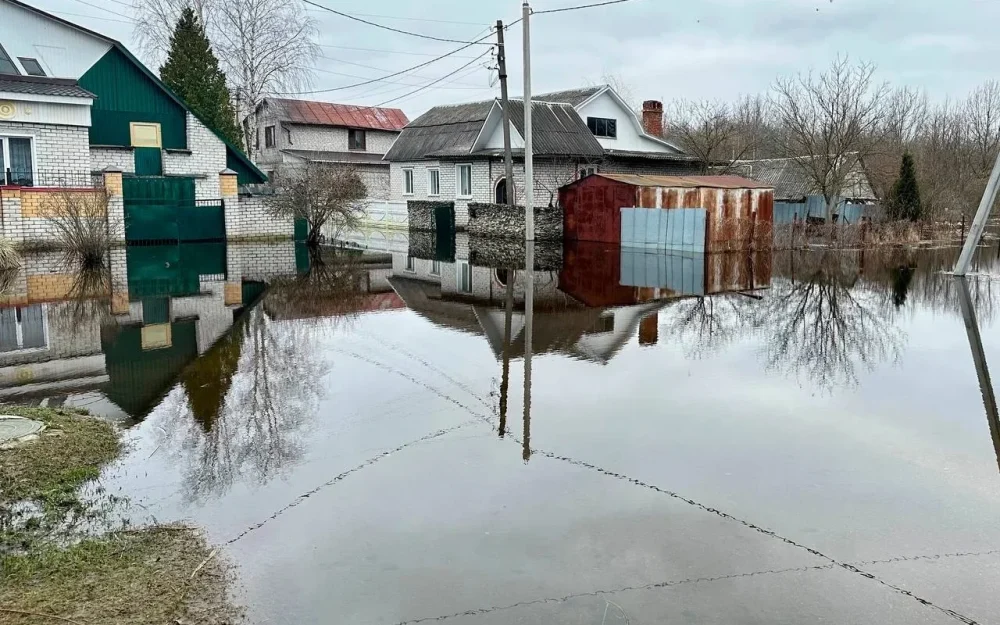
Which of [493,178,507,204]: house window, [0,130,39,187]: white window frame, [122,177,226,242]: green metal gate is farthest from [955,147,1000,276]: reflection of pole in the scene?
[0,130,39,187]: white window frame

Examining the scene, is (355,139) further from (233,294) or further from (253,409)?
(253,409)

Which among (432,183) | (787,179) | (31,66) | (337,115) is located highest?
(337,115)

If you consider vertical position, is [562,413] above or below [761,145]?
below

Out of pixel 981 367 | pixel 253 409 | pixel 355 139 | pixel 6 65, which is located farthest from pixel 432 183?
pixel 253 409

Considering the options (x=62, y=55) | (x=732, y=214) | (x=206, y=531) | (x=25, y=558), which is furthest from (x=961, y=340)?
(x=62, y=55)

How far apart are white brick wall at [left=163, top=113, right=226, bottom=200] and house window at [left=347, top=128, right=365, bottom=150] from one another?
27.2m

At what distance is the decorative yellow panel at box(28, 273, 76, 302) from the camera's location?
15102mm

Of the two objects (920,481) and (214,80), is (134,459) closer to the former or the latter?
(920,481)

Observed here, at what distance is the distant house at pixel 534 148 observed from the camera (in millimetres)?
36250

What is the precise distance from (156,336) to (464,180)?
2833 centimetres

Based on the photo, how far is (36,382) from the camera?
873cm

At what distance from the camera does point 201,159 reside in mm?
32438

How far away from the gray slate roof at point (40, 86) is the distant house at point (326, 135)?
25694 millimetres

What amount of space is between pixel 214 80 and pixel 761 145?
39145 millimetres
